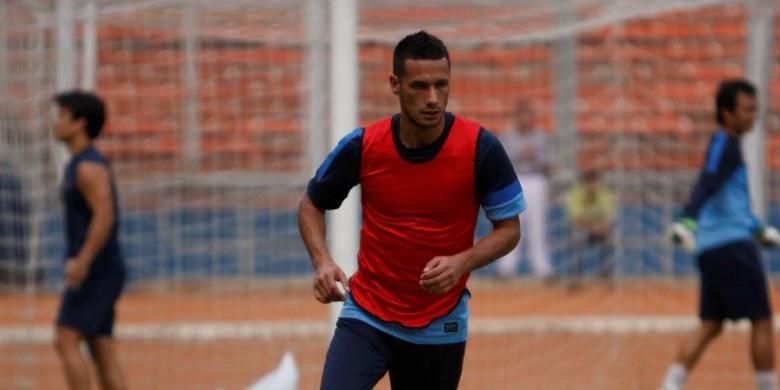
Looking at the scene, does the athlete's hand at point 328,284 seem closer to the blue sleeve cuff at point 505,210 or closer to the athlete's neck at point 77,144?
the blue sleeve cuff at point 505,210

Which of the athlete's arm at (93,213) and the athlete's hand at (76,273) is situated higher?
the athlete's arm at (93,213)

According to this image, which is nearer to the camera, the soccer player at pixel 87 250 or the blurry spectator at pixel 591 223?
the soccer player at pixel 87 250

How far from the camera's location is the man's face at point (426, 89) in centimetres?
591

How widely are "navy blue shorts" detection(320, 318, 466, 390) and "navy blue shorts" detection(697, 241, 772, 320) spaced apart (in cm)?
377

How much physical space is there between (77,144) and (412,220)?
360cm

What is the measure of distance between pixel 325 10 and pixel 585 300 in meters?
4.87

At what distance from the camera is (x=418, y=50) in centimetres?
596

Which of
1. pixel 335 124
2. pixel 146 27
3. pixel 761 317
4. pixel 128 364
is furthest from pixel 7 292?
pixel 761 317

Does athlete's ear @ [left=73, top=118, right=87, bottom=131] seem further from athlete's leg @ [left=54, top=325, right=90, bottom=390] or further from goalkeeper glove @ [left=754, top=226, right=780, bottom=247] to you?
goalkeeper glove @ [left=754, top=226, right=780, bottom=247]

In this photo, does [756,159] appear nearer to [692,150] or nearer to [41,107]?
[692,150]

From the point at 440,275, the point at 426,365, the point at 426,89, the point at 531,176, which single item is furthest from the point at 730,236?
the point at 531,176

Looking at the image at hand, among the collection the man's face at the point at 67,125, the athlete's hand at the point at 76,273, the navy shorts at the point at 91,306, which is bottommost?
the navy shorts at the point at 91,306

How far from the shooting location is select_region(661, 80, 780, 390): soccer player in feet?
31.6

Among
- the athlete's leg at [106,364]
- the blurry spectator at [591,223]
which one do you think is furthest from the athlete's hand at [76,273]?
the blurry spectator at [591,223]
